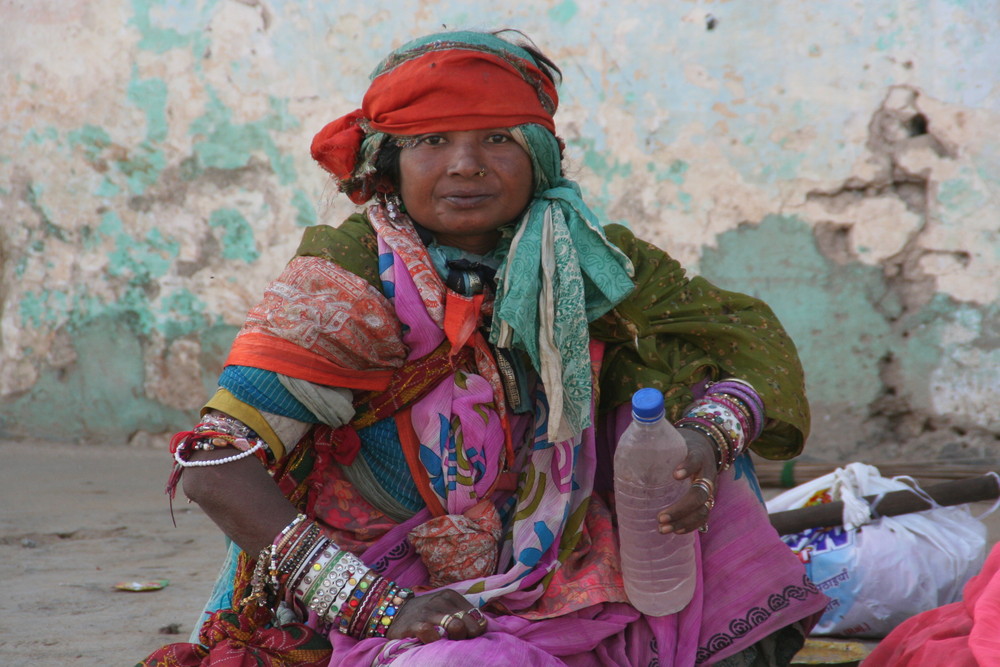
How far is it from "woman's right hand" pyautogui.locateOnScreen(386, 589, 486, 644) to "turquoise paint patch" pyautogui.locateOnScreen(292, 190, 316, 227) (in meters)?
4.08

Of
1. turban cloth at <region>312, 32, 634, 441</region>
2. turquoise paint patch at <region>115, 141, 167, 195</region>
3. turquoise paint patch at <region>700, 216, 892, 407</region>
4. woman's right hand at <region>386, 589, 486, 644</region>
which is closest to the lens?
woman's right hand at <region>386, 589, 486, 644</region>

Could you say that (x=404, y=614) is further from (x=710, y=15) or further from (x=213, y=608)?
(x=710, y=15)

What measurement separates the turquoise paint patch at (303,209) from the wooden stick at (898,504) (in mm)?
3389

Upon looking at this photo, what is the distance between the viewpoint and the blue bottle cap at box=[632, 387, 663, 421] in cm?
197

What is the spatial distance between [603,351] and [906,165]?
3187 millimetres

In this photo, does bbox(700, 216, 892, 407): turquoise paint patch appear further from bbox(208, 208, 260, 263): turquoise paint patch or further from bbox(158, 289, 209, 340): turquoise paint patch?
bbox(158, 289, 209, 340): turquoise paint patch

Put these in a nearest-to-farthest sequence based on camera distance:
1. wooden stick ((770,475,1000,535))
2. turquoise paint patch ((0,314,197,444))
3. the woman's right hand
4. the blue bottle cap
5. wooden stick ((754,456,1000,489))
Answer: the woman's right hand
the blue bottle cap
wooden stick ((770,475,1000,535))
wooden stick ((754,456,1000,489))
turquoise paint patch ((0,314,197,444))

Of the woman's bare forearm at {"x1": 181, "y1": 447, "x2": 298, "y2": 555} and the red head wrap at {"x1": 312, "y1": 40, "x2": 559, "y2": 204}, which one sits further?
the red head wrap at {"x1": 312, "y1": 40, "x2": 559, "y2": 204}

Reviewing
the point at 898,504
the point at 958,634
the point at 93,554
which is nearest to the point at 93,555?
the point at 93,554

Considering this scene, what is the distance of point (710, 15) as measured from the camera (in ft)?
16.6

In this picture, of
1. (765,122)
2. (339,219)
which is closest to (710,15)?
(765,122)

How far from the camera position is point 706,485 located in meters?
2.03

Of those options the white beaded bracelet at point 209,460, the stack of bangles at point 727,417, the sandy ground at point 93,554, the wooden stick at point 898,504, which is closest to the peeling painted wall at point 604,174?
the sandy ground at point 93,554

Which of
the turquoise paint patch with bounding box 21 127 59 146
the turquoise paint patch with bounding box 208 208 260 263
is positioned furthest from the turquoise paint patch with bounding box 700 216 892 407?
the turquoise paint patch with bounding box 21 127 59 146
